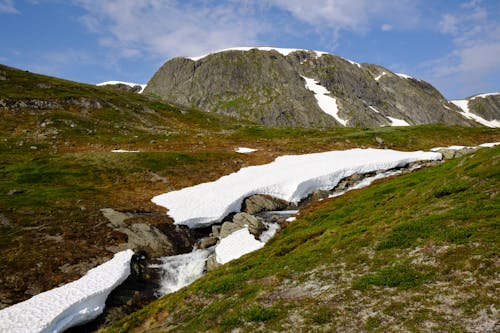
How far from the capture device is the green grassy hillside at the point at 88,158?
27.8 meters

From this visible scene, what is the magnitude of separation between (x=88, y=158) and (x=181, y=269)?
3442 centimetres

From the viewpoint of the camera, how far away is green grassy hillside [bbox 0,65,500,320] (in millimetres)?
27812

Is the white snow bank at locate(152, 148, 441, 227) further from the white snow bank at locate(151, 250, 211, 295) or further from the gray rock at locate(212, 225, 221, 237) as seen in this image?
the white snow bank at locate(151, 250, 211, 295)

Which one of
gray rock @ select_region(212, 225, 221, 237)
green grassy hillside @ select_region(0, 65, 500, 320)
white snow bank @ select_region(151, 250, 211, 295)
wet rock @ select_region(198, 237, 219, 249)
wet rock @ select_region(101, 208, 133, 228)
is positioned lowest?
white snow bank @ select_region(151, 250, 211, 295)

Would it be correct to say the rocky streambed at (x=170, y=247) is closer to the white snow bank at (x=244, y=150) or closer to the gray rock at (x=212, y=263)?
the gray rock at (x=212, y=263)

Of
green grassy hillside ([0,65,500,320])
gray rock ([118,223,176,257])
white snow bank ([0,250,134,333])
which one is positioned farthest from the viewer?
gray rock ([118,223,176,257])

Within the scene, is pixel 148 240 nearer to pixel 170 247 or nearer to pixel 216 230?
pixel 170 247

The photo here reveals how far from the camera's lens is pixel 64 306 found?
2080 cm

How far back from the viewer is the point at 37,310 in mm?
20531

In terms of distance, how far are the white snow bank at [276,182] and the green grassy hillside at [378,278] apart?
13.8 meters

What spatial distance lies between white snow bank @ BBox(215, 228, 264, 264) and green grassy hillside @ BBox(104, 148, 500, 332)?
2.84m

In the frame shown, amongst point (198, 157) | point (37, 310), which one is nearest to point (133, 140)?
point (198, 157)

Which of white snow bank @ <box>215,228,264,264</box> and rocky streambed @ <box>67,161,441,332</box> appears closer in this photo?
rocky streambed @ <box>67,161,441,332</box>

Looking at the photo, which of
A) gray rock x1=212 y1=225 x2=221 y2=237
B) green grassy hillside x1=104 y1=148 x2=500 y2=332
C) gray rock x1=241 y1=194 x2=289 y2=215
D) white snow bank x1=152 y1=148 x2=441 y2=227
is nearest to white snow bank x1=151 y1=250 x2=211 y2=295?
gray rock x1=212 y1=225 x2=221 y2=237
